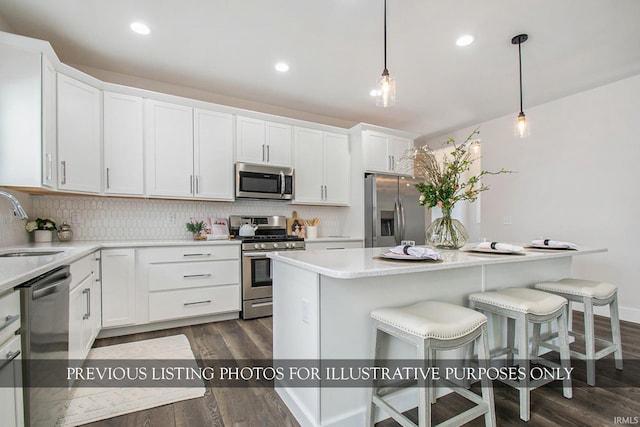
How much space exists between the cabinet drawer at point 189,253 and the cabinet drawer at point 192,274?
0.05 metres

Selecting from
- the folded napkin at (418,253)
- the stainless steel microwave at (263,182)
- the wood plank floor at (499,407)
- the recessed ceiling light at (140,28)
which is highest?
the recessed ceiling light at (140,28)

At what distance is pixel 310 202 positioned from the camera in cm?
421

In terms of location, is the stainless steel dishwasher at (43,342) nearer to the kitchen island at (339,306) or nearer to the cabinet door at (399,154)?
the kitchen island at (339,306)

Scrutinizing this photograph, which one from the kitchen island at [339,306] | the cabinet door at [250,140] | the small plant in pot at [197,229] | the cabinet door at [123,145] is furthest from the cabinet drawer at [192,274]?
the kitchen island at [339,306]

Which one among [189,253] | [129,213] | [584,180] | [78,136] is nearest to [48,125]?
[78,136]

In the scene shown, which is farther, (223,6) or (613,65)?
(613,65)

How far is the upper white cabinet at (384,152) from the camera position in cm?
436

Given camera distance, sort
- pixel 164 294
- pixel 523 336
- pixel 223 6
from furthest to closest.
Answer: pixel 164 294
pixel 223 6
pixel 523 336

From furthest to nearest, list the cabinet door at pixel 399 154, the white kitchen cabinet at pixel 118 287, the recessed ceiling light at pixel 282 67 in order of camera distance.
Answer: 1. the cabinet door at pixel 399 154
2. the recessed ceiling light at pixel 282 67
3. the white kitchen cabinet at pixel 118 287

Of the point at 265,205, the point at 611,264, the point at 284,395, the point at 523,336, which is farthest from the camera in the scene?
the point at 265,205

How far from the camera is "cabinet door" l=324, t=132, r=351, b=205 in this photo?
436 cm

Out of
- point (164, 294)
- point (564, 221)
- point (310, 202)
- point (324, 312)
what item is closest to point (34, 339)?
point (324, 312)

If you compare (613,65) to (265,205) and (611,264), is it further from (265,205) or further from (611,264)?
(265,205)

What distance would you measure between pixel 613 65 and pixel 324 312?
13.1ft
